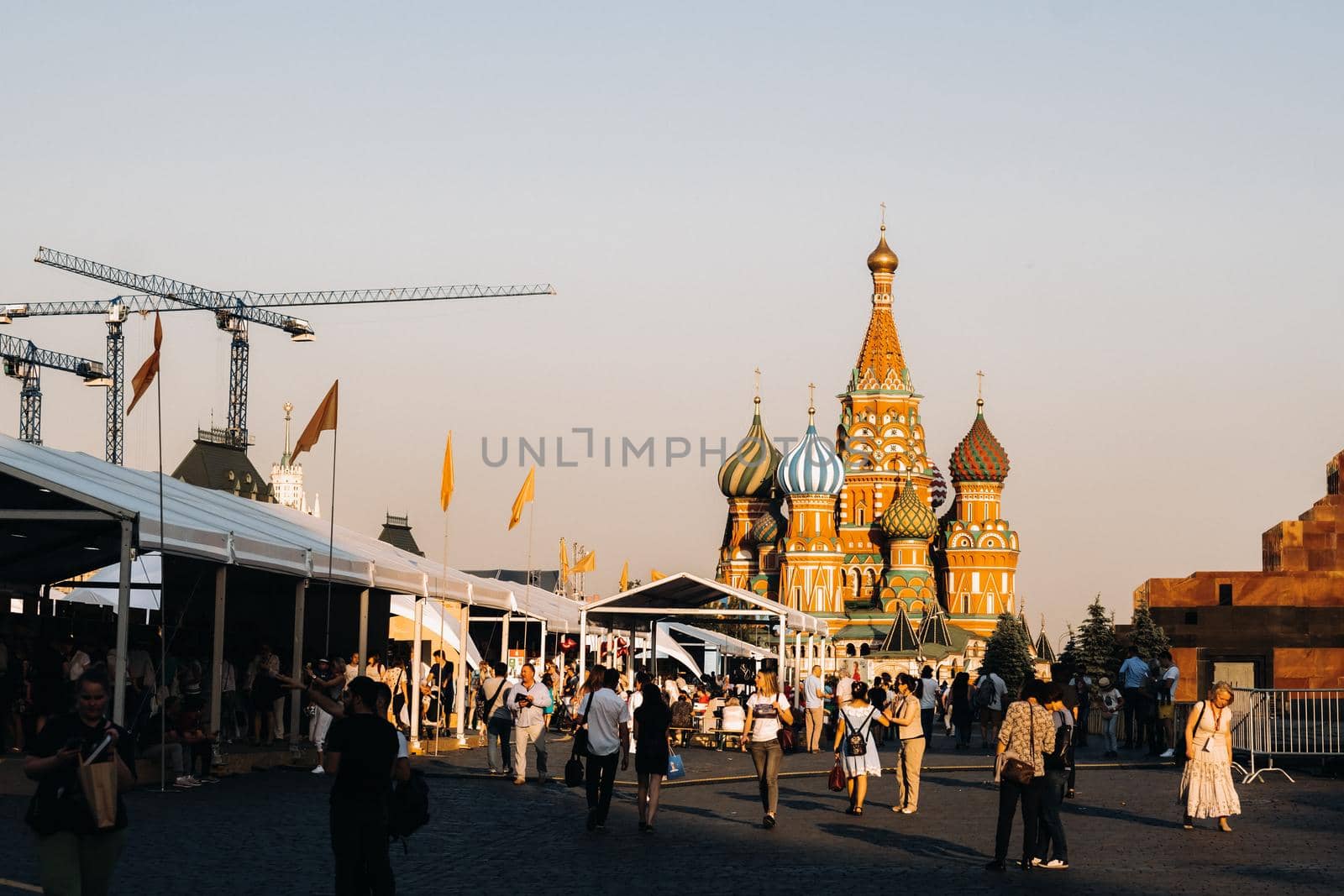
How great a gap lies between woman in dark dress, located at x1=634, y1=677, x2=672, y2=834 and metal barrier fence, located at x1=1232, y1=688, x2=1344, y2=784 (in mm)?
8830

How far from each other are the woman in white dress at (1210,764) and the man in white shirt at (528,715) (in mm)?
8182

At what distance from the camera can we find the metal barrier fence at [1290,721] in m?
23.6

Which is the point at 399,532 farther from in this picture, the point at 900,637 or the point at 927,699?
the point at 927,699

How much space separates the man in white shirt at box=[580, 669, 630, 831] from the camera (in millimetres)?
17719

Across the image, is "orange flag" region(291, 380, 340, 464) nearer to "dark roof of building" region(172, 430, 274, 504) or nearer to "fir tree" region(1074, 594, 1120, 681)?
"fir tree" region(1074, 594, 1120, 681)

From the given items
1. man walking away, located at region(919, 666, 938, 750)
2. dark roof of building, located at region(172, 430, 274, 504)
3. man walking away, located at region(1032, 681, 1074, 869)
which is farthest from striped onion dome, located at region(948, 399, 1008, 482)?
man walking away, located at region(1032, 681, 1074, 869)

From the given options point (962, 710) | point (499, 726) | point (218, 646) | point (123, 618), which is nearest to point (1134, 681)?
point (962, 710)

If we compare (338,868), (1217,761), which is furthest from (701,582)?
(338,868)

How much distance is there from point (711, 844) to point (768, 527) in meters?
129

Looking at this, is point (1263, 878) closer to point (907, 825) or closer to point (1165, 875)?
point (1165, 875)

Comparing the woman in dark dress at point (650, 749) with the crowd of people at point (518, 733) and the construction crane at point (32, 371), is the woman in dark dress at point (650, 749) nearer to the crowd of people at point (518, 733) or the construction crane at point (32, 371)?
the crowd of people at point (518, 733)

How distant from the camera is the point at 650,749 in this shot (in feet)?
58.5

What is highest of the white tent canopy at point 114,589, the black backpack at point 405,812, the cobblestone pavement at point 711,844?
the white tent canopy at point 114,589

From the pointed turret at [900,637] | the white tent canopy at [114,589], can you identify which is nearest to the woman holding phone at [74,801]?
the white tent canopy at [114,589]
